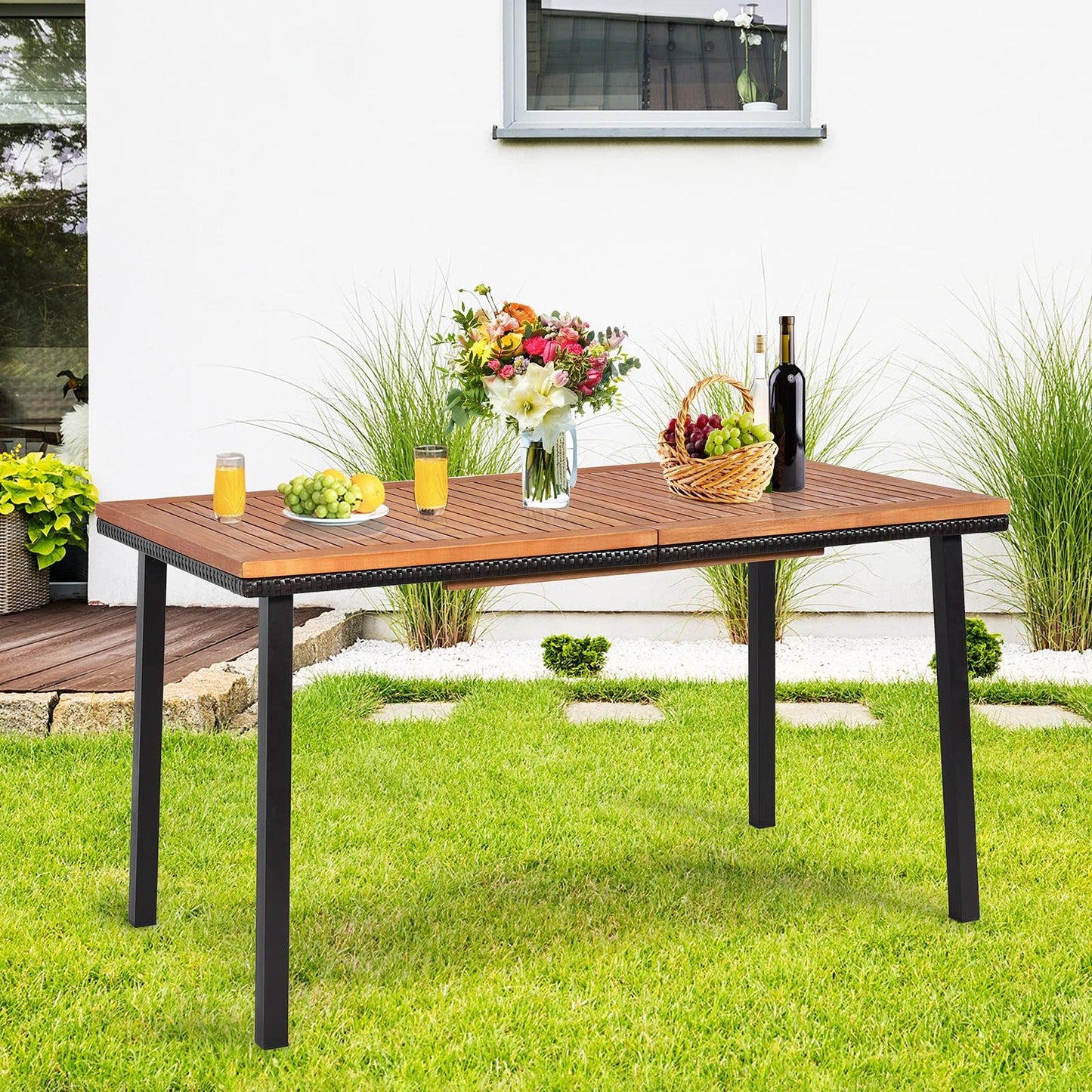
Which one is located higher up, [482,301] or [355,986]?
[482,301]

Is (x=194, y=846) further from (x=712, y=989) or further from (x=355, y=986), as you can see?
(x=712, y=989)

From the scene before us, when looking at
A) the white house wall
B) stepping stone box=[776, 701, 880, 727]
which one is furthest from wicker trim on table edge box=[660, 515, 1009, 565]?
the white house wall

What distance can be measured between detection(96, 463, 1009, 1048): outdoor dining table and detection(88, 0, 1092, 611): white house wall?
262 cm

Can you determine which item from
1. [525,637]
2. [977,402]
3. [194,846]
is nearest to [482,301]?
[525,637]

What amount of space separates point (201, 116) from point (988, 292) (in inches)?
127

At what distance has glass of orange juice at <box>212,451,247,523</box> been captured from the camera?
278 centimetres

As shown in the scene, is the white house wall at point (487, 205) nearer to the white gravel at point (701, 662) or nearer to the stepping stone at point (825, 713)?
the white gravel at point (701, 662)

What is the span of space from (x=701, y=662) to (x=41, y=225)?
3.53 meters

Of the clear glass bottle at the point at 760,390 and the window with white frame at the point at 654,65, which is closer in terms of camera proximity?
the clear glass bottle at the point at 760,390

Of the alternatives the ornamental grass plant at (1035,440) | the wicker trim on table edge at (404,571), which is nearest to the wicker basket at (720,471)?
the wicker trim on table edge at (404,571)

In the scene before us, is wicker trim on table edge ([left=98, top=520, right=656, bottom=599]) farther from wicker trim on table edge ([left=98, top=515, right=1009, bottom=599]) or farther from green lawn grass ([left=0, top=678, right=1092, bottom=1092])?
green lawn grass ([left=0, top=678, right=1092, bottom=1092])

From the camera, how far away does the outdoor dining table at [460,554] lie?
2.43 m

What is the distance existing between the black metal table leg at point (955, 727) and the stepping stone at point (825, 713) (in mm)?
1399

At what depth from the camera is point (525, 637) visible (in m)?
5.85
